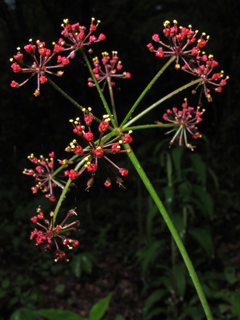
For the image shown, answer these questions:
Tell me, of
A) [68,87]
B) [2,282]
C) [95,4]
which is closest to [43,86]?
Answer: [68,87]

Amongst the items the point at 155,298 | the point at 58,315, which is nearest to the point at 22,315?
the point at 58,315

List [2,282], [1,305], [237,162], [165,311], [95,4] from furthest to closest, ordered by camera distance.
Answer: [237,162] → [95,4] → [2,282] → [1,305] → [165,311]

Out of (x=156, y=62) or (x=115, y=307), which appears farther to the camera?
(x=156, y=62)

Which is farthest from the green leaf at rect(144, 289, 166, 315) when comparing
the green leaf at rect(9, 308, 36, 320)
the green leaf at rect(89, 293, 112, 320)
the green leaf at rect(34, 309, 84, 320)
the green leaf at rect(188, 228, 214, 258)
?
the green leaf at rect(9, 308, 36, 320)

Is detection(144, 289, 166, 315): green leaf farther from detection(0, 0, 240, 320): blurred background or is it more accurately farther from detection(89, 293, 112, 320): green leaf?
detection(89, 293, 112, 320): green leaf

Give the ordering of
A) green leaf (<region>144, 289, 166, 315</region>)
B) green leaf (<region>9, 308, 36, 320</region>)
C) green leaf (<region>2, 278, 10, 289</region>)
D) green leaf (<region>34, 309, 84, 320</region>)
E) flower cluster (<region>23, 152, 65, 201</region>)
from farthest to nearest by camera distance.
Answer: green leaf (<region>2, 278, 10, 289</region>) < green leaf (<region>144, 289, 166, 315</region>) < green leaf (<region>9, 308, 36, 320</region>) < green leaf (<region>34, 309, 84, 320</region>) < flower cluster (<region>23, 152, 65, 201</region>)

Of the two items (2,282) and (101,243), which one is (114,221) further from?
(2,282)
